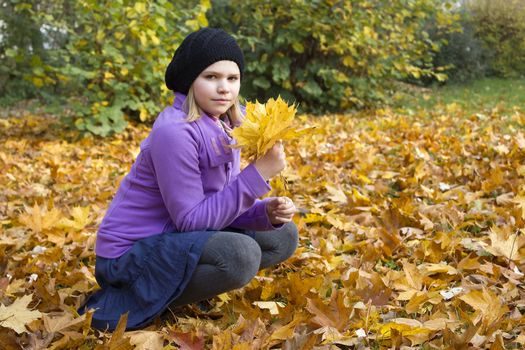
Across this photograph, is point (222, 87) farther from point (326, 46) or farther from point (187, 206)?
point (326, 46)

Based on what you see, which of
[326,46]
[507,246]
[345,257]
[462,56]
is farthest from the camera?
[462,56]

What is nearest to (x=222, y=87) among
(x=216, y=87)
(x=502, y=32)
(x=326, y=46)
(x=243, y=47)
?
(x=216, y=87)

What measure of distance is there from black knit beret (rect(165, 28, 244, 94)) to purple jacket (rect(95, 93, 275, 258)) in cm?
8

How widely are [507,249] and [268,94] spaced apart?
5.59 m

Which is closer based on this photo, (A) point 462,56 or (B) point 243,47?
(B) point 243,47

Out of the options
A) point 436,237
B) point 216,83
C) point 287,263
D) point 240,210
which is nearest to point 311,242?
point 287,263

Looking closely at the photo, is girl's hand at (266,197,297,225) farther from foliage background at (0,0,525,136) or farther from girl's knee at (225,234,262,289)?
foliage background at (0,0,525,136)

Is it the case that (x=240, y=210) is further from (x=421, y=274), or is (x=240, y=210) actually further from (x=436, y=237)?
(x=436, y=237)

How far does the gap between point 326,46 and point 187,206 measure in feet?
18.9

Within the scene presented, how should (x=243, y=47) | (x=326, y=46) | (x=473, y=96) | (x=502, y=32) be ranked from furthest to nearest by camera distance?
(x=502, y=32), (x=473, y=96), (x=243, y=47), (x=326, y=46)

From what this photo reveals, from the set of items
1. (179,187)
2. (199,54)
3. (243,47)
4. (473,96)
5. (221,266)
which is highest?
(199,54)

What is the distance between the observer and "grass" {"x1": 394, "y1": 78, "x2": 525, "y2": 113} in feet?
23.9

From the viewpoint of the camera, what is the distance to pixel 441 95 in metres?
9.24

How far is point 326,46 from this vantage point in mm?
7129
